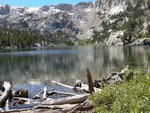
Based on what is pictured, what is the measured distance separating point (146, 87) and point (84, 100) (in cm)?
1230

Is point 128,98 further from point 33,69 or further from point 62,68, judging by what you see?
point 33,69

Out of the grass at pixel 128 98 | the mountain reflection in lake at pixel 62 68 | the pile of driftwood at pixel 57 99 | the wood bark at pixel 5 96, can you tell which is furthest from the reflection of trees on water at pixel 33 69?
the grass at pixel 128 98

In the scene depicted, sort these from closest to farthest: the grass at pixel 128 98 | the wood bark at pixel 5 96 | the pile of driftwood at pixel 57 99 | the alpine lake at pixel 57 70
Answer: the grass at pixel 128 98 → the pile of driftwood at pixel 57 99 → the wood bark at pixel 5 96 → the alpine lake at pixel 57 70

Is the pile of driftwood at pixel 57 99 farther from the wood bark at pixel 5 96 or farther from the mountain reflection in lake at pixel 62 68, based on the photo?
the mountain reflection in lake at pixel 62 68

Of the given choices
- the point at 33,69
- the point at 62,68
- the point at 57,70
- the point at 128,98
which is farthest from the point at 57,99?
the point at 33,69

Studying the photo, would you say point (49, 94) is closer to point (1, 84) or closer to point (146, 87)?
point (1, 84)

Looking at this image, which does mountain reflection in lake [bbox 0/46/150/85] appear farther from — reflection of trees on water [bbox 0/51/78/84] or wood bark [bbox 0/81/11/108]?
wood bark [bbox 0/81/11/108]

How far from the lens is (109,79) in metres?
44.1

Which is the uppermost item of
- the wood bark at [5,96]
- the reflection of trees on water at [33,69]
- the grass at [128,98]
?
the grass at [128,98]

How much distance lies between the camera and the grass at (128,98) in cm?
1348

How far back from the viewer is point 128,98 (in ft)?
54.5

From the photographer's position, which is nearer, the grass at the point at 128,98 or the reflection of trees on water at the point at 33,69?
the grass at the point at 128,98

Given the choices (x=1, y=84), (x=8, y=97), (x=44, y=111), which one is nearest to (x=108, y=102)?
(x=44, y=111)

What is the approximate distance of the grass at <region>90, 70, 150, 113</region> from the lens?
13.5m
